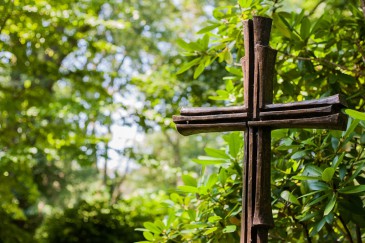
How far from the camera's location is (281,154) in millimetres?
1952

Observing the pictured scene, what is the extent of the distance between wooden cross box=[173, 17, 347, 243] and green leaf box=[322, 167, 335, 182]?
132 mm

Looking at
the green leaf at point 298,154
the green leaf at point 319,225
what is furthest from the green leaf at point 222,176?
the green leaf at point 319,225

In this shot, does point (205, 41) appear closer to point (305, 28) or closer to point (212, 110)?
point (305, 28)

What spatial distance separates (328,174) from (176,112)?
2.60 m

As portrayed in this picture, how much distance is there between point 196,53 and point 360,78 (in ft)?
2.44

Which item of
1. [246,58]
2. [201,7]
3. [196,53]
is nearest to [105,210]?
[196,53]

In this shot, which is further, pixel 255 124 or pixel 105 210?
pixel 105 210

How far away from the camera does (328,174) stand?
142cm

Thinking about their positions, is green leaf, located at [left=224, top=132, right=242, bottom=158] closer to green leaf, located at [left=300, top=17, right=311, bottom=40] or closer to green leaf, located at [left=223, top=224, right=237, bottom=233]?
green leaf, located at [left=223, top=224, right=237, bottom=233]

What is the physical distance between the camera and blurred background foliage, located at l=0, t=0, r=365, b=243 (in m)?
1.72

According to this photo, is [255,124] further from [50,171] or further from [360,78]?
[50,171]

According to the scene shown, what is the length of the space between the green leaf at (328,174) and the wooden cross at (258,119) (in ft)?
0.43

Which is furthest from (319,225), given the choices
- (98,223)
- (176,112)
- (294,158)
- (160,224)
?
(98,223)

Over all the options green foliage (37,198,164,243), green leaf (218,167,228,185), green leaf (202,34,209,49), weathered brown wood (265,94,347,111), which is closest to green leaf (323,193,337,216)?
weathered brown wood (265,94,347,111)
